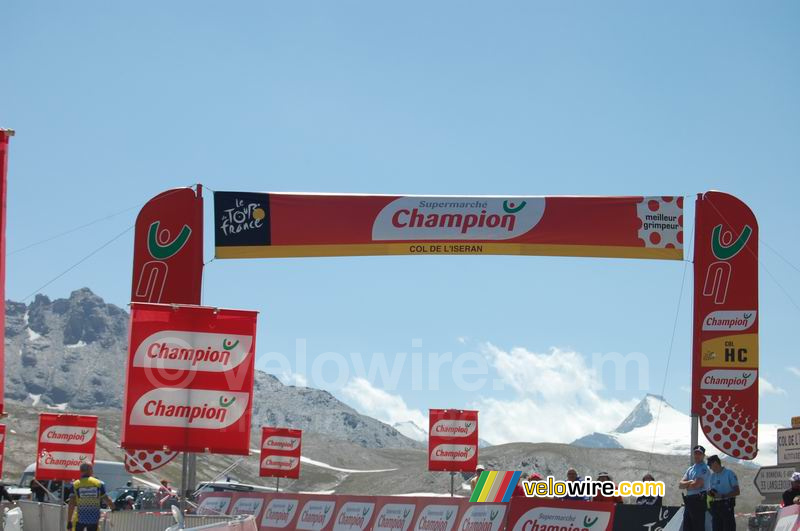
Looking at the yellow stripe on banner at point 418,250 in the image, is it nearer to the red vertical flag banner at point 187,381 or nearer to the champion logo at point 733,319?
the champion logo at point 733,319

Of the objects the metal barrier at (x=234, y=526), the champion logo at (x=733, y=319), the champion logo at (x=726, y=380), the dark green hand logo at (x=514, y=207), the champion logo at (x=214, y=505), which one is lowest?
the champion logo at (x=214, y=505)

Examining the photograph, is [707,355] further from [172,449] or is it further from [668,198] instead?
[172,449]

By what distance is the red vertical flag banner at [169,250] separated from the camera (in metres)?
23.9

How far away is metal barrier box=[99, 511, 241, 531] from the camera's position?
17250 mm

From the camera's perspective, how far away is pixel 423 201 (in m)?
24.6

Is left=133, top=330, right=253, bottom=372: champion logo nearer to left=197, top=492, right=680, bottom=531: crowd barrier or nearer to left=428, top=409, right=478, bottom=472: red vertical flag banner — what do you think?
left=197, top=492, right=680, bottom=531: crowd barrier

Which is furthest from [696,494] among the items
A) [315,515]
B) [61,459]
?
[61,459]

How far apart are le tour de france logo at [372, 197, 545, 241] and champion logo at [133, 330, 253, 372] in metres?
8.73

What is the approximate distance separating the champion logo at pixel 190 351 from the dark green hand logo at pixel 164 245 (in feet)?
27.4

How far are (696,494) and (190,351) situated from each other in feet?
27.4

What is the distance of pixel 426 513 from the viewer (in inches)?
765

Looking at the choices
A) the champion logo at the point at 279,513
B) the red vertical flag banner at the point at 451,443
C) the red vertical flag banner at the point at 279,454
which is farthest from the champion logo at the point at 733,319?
the red vertical flag banner at the point at 279,454

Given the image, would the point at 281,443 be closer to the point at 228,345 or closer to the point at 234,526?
the point at 228,345

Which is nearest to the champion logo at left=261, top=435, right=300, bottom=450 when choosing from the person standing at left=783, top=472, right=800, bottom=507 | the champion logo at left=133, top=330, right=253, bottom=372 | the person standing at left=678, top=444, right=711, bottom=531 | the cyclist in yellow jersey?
the cyclist in yellow jersey
